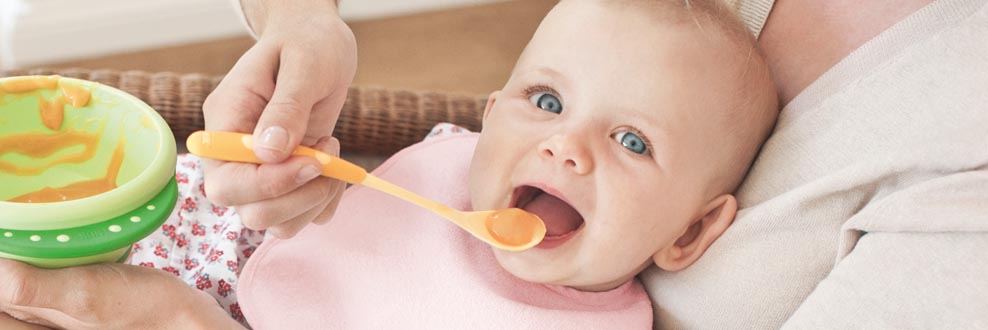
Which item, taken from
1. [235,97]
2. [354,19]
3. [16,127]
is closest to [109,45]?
[354,19]

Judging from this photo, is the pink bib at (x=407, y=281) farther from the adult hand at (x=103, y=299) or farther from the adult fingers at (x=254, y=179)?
the adult fingers at (x=254, y=179)

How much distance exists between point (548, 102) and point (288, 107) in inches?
12.3

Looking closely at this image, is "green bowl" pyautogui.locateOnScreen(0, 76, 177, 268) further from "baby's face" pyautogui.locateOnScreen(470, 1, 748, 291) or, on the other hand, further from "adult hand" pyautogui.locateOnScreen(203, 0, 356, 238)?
"baby's face" pyautogui.locateOnScreen(470, 1, 748, 291)

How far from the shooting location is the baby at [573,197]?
957 millimetres

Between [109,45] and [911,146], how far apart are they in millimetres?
2197

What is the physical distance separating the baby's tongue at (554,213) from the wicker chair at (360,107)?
1.40 ft

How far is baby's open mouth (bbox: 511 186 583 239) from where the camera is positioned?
1.03m

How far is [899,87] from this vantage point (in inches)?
35.3

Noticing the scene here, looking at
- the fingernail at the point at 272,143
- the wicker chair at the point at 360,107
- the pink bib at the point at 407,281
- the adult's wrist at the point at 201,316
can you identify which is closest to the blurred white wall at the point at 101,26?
the wicker chair at the point at 360,107


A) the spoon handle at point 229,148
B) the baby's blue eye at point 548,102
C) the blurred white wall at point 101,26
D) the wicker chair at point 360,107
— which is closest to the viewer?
the spoon handle at point 229,148

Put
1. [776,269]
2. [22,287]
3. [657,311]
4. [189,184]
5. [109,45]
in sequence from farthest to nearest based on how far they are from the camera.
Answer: [109,45] → [189,184] → [657,311] → [776,269] → [22,287]

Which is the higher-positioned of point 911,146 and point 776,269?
point 911,146

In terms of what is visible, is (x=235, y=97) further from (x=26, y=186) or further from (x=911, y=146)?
(x=911, y=146)

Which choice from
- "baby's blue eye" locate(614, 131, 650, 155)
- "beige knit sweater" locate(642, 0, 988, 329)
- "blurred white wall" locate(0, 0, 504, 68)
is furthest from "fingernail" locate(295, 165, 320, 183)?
"blurred white wall" locate(0, 0, 504, 68)
